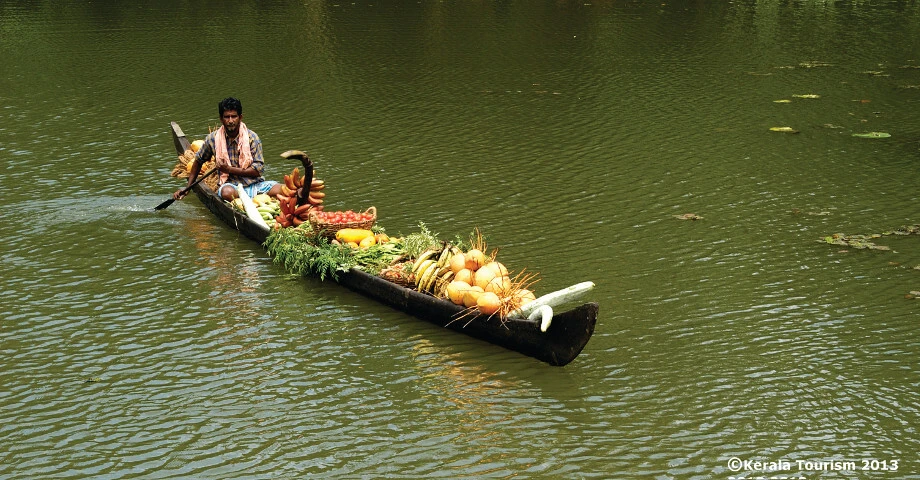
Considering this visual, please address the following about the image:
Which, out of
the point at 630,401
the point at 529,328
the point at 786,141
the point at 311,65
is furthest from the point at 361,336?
the point at 311,65

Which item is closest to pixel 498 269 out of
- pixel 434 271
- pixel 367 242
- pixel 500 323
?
pixel 500 323

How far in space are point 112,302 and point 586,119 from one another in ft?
28.2

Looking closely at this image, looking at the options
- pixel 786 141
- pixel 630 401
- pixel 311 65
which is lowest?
pixel 630 401

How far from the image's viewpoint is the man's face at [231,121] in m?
11.3

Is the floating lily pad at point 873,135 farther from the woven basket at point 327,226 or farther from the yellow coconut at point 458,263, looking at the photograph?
the yellow coconut at point 458,263

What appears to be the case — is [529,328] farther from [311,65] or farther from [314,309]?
[311,65]

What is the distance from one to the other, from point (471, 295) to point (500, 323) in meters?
0.34

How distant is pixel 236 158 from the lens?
11.7 m

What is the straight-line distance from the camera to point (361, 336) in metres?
8.84

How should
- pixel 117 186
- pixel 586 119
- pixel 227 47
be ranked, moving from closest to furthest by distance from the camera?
pixel 117 186 → pixel 586 119 → pixel 227 47

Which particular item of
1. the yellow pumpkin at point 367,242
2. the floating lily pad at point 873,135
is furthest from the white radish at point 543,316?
the floating lily pad at point 873,135

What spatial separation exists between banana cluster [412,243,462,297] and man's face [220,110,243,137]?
3.31 meters

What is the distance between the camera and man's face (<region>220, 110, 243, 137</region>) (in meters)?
11.3

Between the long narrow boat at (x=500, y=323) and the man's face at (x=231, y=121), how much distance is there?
263 cm
